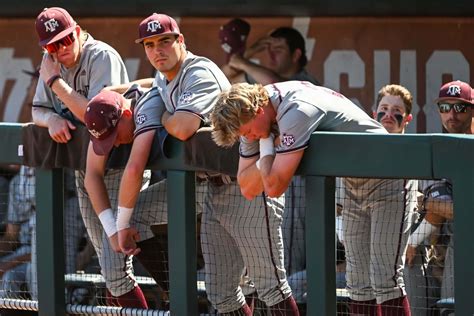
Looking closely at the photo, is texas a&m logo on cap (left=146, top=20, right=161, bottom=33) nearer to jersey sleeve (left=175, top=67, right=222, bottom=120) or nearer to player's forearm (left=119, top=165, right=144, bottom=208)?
jersey sleeve (left=175, top=67, right=222, bottom=120)

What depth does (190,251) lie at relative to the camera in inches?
167

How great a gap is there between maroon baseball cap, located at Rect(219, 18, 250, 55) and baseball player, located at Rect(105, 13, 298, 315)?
2079 millimetres

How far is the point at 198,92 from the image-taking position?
14.4ft

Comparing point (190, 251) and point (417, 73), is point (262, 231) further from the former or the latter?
point (417, 73)

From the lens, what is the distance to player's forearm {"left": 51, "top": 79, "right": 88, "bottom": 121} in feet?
15.4

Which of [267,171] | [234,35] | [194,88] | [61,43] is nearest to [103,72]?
[61,43]

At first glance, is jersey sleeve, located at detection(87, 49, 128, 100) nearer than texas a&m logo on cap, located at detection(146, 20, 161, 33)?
No

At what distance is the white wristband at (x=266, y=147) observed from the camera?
12.9ft

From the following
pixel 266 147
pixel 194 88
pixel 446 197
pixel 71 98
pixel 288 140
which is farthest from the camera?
pixel 71 98

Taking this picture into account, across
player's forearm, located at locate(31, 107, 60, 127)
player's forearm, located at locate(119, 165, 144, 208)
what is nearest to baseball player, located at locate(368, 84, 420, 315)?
player's forearm, located at locate(119, 165, 144, 208)

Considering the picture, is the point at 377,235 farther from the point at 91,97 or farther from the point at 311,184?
the point at 91,97

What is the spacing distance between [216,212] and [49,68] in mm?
1137

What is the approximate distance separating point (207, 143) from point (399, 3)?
2.47 meters

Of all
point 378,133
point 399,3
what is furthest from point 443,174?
point 399,3
